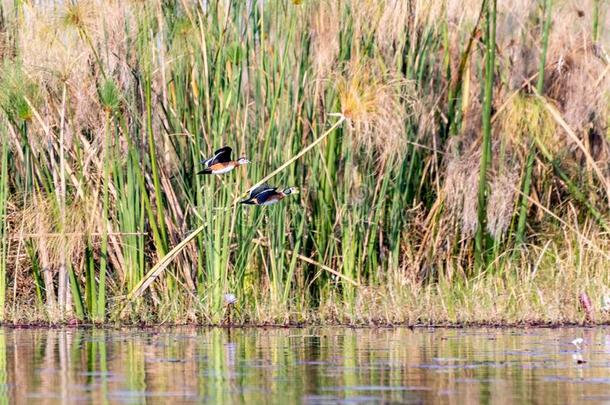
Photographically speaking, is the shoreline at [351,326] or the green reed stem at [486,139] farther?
the green reed stem at [486,139]

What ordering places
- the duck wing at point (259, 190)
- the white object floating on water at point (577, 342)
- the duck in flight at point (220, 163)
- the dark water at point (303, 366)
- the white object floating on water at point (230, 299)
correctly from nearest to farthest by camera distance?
the dark water at point (303, 366) < the white object floating on water at point (577, 342) < the duck in flight at point (220, 163) < the duck wing at point (259, 190) < the white object floating on water at point (230, 299)

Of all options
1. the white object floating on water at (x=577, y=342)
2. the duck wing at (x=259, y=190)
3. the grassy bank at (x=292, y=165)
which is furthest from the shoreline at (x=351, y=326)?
the white object floating on water at (x=577, y=342)

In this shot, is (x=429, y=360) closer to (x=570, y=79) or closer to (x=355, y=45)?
(x=355, y=45)

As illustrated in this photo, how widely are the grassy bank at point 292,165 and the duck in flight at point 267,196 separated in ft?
0.86

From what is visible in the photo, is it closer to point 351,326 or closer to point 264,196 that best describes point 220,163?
point 264,196

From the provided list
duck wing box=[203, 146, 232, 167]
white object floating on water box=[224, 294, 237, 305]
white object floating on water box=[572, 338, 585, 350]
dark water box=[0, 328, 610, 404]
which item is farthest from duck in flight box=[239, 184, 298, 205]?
white object floating on water box=[572, 338, 585, 350]

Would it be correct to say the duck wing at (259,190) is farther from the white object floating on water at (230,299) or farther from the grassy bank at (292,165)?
the white object floating on water at (230,299)

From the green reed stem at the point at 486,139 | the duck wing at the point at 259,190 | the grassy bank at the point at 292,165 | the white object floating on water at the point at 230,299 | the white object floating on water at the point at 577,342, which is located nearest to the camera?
the white object floating on water at the point at 577,342

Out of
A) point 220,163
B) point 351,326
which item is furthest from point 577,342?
point 220,163

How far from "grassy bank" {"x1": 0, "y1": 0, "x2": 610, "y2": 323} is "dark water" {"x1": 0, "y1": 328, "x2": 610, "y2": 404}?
73 centimetres

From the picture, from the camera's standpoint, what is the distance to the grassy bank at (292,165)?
11641 mm

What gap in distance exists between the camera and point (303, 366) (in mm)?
8430

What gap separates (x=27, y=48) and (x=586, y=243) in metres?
5.29

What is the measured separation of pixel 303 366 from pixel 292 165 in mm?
3804
